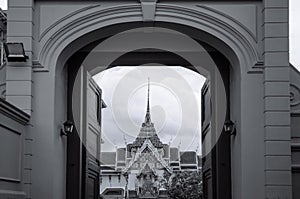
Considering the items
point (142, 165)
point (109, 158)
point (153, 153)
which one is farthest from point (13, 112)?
point (109, 158)

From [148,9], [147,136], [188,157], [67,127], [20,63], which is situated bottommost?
[67,127]

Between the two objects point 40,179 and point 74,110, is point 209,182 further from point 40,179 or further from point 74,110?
point 40,179

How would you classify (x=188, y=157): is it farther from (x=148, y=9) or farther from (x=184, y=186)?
(x=148, y=9)

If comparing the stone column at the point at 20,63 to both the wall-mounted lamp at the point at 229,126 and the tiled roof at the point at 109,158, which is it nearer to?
the wall-mounted lamp at the point at 229,126

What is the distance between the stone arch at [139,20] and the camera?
9281 millimetres

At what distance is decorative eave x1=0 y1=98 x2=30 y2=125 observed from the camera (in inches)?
310

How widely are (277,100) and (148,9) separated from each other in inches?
86.9

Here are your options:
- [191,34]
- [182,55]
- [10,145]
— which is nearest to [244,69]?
[191,34]

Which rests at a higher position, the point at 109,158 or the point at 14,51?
the point at 109,158

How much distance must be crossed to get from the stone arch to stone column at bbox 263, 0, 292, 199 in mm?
293

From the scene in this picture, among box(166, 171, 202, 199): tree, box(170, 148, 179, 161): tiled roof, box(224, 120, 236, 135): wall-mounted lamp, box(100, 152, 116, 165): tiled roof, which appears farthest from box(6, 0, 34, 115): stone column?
box(100, 152, 116, 165): tiled roof

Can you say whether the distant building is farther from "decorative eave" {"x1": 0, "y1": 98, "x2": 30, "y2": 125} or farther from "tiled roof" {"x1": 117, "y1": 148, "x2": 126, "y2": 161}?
"decorative eave" {"x1": 0, "y1": 98, "x2": 30, "y2": 125}

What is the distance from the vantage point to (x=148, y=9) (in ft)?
30.7

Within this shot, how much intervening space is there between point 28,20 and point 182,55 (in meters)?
2.97
